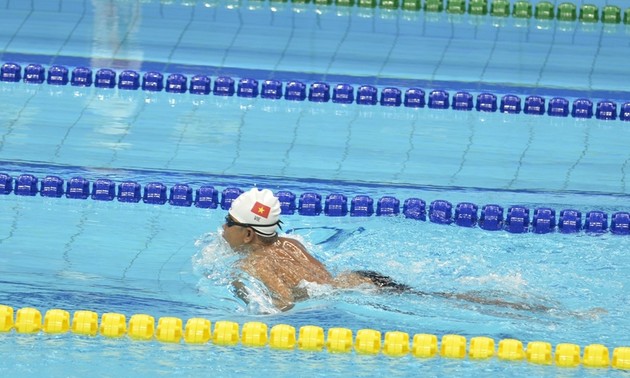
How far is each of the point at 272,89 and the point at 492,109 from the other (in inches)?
55.6

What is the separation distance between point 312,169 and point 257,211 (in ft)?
6.91

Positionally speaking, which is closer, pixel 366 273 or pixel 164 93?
pixel 366 273

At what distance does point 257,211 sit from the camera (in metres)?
5.83

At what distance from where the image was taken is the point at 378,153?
8.21m

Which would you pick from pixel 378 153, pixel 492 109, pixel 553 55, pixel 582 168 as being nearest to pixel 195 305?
pixel 378 153

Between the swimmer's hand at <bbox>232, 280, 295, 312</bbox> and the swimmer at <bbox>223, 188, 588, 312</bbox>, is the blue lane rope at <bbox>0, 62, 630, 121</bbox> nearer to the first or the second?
the swimmer at <bbox>223, 188, 588, 312</bbox>

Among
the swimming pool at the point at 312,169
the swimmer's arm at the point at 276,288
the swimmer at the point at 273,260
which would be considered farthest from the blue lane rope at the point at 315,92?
the swimmer's arm at the point at 276,288

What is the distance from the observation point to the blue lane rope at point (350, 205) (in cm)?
717

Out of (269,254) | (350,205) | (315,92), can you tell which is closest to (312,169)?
(350,205)

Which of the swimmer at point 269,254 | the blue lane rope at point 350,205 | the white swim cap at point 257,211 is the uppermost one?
the white swim cap at point 257,211

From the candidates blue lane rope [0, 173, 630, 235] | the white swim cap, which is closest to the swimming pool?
blue lane rope [0, 173, 630, 235]

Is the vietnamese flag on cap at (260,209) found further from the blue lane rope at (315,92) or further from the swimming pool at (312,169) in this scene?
the blue lane rope at (315,92)

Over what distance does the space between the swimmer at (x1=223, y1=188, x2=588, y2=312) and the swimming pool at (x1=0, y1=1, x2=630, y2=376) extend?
71 millimetres

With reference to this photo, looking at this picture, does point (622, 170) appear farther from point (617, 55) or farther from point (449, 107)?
point (617, 55)
